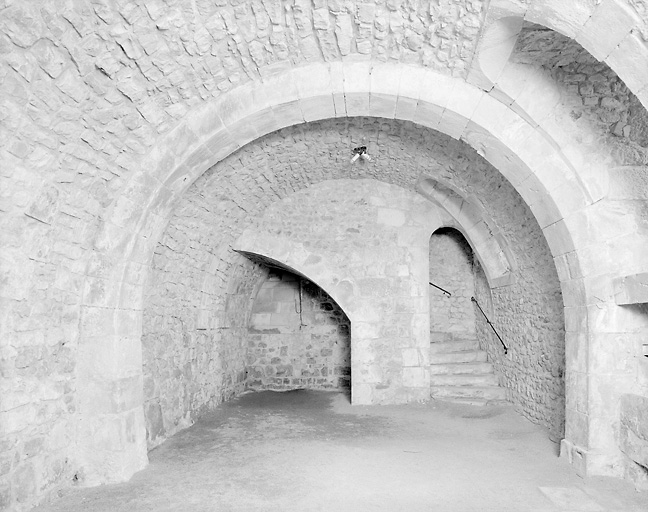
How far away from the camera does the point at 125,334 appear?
4.28m

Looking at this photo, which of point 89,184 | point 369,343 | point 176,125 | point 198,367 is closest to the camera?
point 89,184

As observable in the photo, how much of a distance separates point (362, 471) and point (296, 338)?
15.1ft

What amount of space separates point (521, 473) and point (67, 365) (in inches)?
140

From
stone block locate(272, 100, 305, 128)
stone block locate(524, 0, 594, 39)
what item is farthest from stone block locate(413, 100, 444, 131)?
stone block locate(524, 0, 594, 39)

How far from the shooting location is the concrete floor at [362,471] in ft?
11.9

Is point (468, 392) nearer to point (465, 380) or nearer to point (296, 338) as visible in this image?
point (465, 380)

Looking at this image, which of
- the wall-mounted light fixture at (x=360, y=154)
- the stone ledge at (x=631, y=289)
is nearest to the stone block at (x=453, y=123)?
the wall-mounted light fixture at (x=360, y=154)

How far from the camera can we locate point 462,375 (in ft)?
23.4

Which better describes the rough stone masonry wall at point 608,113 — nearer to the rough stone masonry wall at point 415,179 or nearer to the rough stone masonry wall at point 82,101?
the rough stone masonry wall at point 82,101

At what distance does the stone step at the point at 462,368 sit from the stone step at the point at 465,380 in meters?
0.05

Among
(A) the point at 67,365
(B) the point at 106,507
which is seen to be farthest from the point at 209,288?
(B) the point at 106,507

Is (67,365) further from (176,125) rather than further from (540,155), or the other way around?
(540,155)

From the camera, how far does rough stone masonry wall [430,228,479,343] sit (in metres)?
8.23

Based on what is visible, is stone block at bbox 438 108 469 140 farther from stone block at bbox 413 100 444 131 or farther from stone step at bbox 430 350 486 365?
stone step at bbox 430 350 486 365
